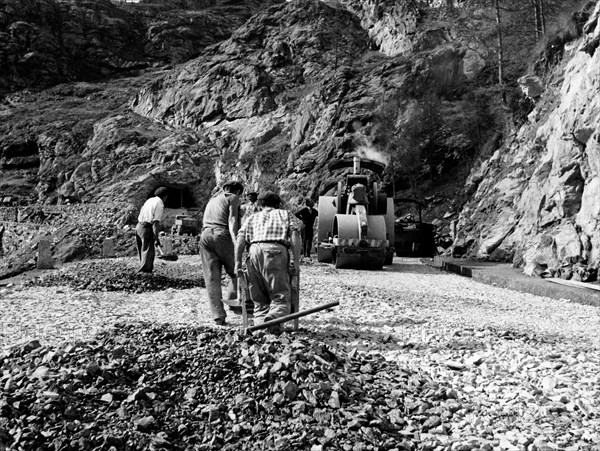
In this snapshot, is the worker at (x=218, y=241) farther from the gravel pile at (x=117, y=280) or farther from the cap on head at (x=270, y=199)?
the gravel pile at (x=117, y=280)

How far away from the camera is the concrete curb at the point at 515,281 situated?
9461mm

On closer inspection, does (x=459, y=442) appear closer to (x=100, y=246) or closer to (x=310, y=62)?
(x=100, y=246)

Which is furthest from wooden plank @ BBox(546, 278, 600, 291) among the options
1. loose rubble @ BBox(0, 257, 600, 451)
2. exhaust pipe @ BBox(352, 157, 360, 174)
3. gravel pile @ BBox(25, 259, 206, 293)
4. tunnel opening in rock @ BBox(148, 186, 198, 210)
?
tunnel opening in rock @ BBox(148, 186, 198, 210)

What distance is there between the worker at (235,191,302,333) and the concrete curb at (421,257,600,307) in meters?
5.37

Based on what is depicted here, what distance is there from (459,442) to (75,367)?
276cm

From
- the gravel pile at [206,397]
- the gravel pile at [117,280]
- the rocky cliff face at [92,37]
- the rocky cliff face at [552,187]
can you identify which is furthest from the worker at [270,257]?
Result: the rocky cliff face at [92,37]

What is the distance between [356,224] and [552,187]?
4.60 m

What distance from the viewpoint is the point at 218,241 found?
696 centimetres

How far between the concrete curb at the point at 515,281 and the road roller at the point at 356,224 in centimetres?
195

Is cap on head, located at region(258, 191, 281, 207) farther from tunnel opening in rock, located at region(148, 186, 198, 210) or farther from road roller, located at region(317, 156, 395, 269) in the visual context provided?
tunnel opening in rock, located at region(148, 186, 198, 210)

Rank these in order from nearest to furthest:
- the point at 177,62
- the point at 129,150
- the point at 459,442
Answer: the point at 459,442 → the point at 129,150 → the point at 177,62

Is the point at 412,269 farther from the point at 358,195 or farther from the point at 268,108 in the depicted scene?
the point at 268,108

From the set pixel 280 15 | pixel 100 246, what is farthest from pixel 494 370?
pixel 280 15

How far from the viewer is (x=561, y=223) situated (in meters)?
12.8
